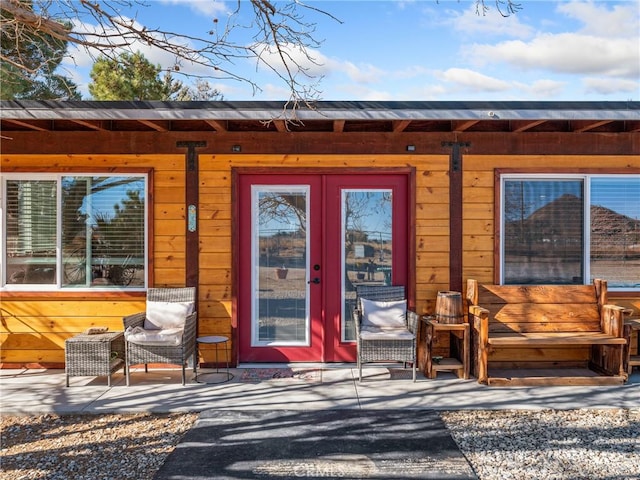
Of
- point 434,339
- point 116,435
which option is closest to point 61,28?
point 116,435

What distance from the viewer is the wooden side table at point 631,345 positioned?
459 cm

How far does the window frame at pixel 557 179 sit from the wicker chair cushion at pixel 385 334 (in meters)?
1.17

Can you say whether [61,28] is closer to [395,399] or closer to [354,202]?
[354,202]

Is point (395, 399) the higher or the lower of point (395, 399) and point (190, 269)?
the lower

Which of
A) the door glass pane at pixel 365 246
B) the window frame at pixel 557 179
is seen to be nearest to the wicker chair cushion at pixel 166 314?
the door glass pane at pixel 365 246

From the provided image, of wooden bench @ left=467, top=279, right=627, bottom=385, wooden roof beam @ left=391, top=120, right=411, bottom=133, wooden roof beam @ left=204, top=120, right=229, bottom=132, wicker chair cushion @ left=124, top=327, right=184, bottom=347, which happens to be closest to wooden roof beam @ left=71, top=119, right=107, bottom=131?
wooden roof beam @ left=204, top=120, right=229, bottom=132

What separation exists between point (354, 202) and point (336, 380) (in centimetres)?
175

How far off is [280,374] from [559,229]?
309 cm

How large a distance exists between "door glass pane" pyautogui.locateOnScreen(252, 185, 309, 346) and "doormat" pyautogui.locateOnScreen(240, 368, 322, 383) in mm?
312

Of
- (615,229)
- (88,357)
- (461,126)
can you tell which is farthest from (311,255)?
(615,229)

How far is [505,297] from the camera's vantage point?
5.01 metres

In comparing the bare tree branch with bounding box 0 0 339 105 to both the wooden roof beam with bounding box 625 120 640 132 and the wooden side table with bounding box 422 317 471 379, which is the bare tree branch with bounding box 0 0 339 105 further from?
the wooden roof beam with bounding box 625 120 640 132

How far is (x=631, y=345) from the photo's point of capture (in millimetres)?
5031

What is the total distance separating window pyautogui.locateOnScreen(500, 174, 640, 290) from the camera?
17.0 ft
